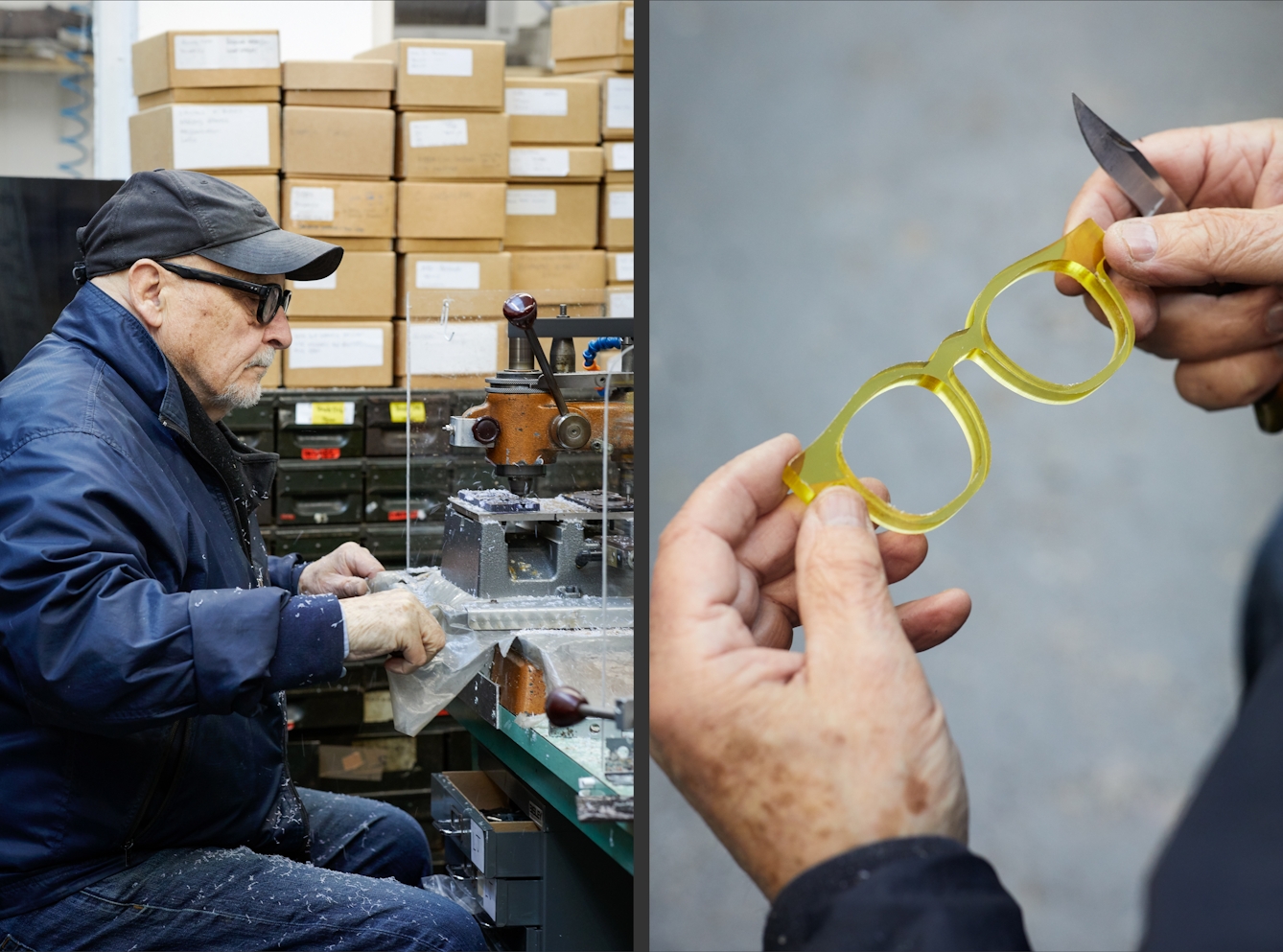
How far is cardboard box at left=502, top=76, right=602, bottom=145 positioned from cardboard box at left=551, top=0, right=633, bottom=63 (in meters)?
0.11

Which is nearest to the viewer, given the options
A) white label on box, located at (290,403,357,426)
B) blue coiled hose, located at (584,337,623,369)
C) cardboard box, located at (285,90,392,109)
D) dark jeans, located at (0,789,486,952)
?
dark jeans, located at (0,789,486,952)

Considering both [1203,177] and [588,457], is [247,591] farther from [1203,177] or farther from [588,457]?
[1203,177]

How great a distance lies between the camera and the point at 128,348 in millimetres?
1170

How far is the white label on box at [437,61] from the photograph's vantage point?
91.2 inches

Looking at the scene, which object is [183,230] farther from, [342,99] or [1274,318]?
[342,99]

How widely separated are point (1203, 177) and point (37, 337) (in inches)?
65.3

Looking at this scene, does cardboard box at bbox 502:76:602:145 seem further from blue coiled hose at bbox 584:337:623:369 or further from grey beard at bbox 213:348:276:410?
grey beard at bbox 213:348:276:410

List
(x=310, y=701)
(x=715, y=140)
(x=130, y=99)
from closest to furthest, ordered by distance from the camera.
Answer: (x=715, y=140) → (x=310, y=701) → (x=130, y=99)

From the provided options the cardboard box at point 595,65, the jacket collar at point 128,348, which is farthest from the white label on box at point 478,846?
the cardboard box at point 595,65

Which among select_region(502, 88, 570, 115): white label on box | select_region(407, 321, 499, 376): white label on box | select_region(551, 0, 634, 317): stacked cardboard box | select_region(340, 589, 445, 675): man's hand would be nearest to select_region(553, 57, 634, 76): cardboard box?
select_region(551, 0, 634, 317): stacked cardboard box

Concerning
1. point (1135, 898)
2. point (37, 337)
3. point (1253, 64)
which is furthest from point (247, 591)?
point (37, 337)

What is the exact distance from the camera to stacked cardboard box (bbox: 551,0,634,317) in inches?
97.1

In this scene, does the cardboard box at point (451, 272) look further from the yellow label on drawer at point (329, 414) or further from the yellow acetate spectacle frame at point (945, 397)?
the yellow acetate spectacle frame at point (945, 397)

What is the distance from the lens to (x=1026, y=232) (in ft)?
2.62
